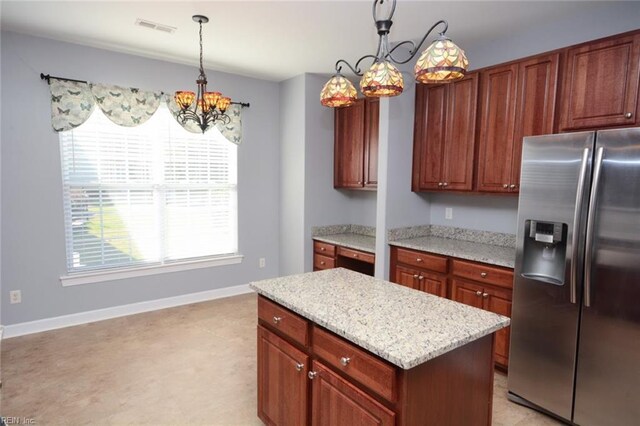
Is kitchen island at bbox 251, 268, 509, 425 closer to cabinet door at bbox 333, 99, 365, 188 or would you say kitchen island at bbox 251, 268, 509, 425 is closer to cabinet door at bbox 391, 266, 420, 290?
cabinet door at bbox 391, 266, 420, 290

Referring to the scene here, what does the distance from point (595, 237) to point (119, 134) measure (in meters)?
4.05

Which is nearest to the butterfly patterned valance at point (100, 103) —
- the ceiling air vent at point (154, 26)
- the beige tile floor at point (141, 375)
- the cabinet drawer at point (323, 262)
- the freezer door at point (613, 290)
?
the ceiling air vent at point (154, 26)

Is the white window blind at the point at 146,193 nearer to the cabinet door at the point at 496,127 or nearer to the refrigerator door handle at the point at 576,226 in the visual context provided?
the cabinet door at the point at 496,127

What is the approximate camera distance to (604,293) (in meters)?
2.03

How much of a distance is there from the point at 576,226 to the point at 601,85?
3.33ft

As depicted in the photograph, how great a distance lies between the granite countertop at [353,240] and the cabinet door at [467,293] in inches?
35.4

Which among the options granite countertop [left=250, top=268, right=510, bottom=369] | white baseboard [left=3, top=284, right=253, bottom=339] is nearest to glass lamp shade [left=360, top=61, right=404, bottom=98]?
granite countertop [left=250, top=268, right=510, bottom=369]

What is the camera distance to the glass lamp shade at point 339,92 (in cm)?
191

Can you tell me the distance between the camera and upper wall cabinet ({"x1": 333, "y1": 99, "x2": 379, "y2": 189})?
4.04 meters

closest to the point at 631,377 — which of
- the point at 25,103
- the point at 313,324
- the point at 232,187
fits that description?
the point at 313,324

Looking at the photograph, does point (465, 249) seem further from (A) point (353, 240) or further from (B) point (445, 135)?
(A) point (353, 240)

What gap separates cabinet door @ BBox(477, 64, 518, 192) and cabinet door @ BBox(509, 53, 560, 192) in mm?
46

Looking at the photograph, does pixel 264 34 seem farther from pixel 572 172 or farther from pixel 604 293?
pixel 604 293

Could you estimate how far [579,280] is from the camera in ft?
6.92
